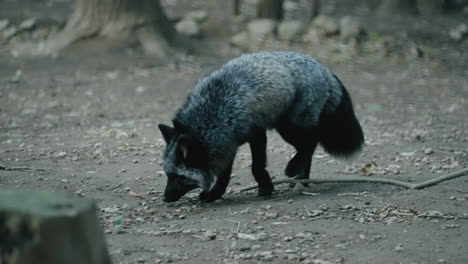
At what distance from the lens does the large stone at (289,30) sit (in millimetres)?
15494

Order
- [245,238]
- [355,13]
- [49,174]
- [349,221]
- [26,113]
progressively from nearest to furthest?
1. [245,238]
2. [349,221]
3. [49,174]
4. [26,113]
5. [355,13]

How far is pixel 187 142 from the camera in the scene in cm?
638

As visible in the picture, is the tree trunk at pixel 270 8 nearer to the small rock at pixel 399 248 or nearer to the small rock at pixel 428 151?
the small rock at pixel 428 151

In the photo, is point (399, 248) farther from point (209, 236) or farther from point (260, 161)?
point (260, 161)

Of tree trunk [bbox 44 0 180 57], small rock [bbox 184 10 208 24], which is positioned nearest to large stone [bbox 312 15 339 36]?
small rock [bbox 184 10 208 24]

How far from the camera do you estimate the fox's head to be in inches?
253

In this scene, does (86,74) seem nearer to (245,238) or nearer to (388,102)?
(388,102)

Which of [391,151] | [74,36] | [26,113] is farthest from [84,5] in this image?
[391,151]

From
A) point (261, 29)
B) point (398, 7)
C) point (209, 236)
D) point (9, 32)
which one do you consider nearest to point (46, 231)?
point (209, 236)

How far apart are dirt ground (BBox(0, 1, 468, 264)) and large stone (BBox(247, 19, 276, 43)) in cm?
55

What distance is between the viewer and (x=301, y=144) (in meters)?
7.15

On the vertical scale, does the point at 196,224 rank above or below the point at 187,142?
below

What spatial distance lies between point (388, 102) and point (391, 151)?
3.83 meters

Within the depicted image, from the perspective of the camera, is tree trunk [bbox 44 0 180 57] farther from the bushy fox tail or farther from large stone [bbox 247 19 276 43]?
the bushy fox tail
